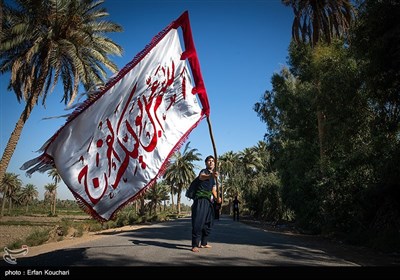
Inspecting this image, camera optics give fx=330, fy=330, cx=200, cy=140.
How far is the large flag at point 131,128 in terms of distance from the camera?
183 inches

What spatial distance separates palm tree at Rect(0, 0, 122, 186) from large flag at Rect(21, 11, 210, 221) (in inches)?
472

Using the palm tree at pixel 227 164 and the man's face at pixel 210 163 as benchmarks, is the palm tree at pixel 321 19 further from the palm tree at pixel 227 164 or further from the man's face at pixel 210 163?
the palm tree at pixel 227 164

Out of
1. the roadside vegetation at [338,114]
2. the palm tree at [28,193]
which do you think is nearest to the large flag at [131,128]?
the roadside vegetation at [338,114]

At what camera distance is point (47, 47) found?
55.2ft

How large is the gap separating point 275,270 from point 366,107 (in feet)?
29.2

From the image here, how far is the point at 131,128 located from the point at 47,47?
14374 millimetres

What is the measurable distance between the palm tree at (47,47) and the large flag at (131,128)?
12.0 m

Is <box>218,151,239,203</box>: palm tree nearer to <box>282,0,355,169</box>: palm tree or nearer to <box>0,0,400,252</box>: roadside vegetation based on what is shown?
<box>0,0,400,252</box>: roadside vegetation

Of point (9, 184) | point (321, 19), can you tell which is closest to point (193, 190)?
point (321, 19)

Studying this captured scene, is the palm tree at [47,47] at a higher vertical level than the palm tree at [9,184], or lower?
higher

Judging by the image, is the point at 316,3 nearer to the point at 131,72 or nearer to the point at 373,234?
the point at 373,234

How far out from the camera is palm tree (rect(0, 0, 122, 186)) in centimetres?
1630

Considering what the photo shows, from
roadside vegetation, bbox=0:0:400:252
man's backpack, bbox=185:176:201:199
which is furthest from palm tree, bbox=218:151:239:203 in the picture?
man's backpack, bbox=185:176:201:199

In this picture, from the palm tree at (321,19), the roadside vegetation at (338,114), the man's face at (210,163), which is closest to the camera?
the man's face at (210,163)
